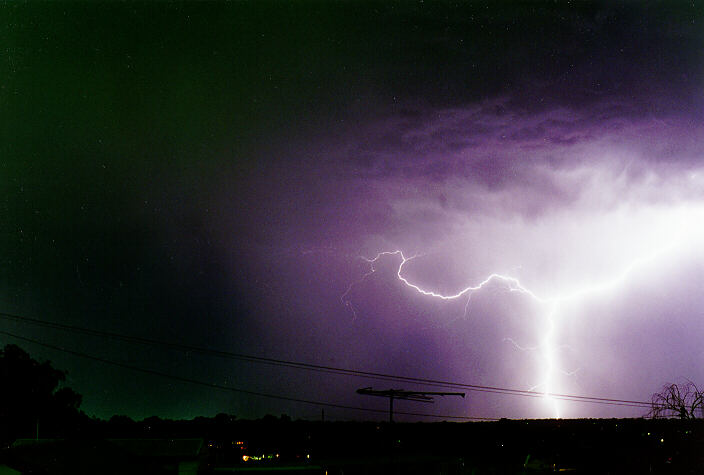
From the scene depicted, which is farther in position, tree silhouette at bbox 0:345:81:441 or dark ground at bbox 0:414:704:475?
dark ground at bbox 0:414:704:475

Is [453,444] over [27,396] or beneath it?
beneath

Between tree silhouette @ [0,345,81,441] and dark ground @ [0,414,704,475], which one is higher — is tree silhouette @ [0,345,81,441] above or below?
above

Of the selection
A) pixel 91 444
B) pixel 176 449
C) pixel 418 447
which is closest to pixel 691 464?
pixel 418 447

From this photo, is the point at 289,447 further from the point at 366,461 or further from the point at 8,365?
the point at 8,365

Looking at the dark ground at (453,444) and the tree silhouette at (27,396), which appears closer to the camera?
the tree silhouette at (27,396)

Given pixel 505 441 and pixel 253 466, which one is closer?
pixel 253 466

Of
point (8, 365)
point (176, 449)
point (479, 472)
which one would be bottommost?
point (479, 472)

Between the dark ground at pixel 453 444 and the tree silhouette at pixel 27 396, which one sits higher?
the tree silhouette at pixel 27 396

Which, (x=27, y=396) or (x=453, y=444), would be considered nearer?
(x=27, y=396)
